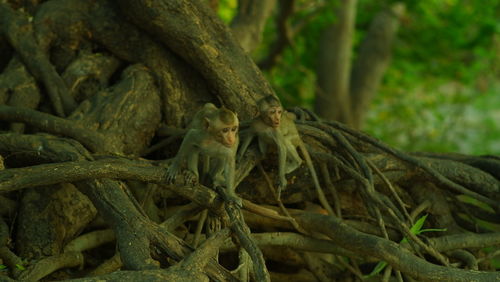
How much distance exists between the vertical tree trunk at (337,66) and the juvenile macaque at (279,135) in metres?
5.99

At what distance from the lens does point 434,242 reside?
4.86m

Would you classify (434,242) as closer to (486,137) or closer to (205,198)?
(205,198)

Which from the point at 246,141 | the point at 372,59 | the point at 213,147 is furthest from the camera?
the point at 372,59

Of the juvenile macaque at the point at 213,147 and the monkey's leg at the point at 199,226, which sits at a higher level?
the juvenile macaque at the point at 213,147

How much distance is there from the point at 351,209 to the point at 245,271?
1.74 meters

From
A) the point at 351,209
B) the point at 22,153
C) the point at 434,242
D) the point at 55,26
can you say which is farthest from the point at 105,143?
the point at 434,242

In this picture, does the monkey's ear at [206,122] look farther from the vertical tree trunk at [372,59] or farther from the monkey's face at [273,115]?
the vertical tree trunk at [372,59]

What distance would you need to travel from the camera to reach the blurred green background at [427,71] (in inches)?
420

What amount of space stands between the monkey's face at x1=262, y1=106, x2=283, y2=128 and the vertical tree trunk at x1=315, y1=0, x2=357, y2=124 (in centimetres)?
624

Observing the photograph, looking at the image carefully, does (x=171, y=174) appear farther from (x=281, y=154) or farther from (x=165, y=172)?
(x=281, y=154)

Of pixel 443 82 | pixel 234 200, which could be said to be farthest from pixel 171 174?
pixel 443 82

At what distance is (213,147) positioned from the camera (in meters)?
4.19

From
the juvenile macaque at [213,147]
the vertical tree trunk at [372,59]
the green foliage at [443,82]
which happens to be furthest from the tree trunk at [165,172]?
the vertical tree trunk at [372,59]

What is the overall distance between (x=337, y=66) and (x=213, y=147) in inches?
284
